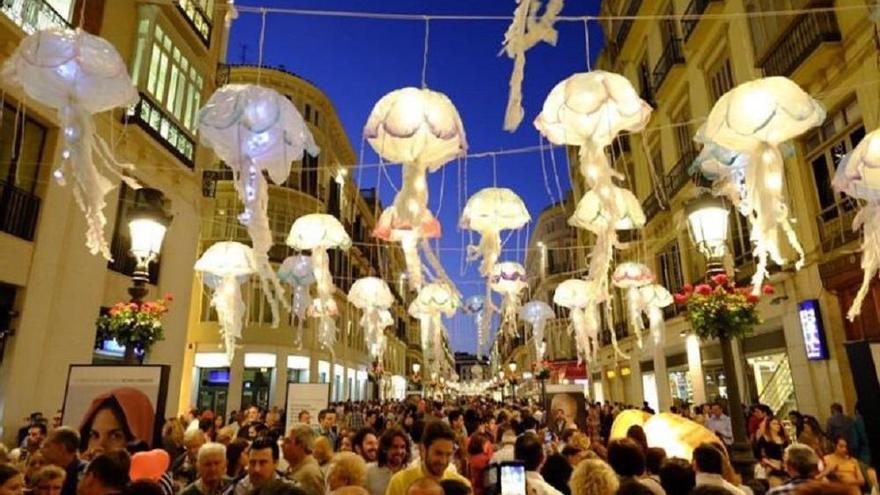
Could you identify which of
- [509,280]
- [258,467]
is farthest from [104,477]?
[509,280]

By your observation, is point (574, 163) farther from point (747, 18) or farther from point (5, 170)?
point (5, 170)

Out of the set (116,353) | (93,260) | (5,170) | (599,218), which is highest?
(5,170)

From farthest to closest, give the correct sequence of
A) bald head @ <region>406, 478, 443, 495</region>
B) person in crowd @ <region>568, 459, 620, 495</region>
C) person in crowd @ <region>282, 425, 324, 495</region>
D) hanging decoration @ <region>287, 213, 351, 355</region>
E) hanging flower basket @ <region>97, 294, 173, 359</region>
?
1. hanging decoration @ <region>287, 213, 351, 355</region>
2. hanging flower basket @ <region>97, 294, 173, 359</region>
3. person in crowd @ <region>282, 425, 324, 495</region>
4. person in crowd @ <region>568, 459, 620, 495</region>
5. bald head @ <region>406, 478, 443, 495</region>

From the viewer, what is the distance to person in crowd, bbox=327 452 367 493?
3984mm

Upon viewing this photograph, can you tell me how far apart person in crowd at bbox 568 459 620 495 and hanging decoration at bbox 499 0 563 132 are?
242 centimetres

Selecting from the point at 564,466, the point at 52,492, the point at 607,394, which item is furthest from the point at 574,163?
the point at 52,492

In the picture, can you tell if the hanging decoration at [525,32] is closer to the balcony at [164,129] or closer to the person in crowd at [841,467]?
the person in crowd at [841,467]

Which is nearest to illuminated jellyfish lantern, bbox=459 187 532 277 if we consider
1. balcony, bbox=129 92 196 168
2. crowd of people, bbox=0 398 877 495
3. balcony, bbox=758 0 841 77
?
crowd of people, bbox=0 398 877 495

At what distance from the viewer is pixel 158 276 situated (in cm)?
1305

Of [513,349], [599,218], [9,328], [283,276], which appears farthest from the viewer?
[513,349]

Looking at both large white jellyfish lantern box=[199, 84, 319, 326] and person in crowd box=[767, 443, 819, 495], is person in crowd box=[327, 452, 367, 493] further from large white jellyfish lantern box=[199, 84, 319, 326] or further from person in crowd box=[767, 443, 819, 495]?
person in crowd box=[767, 443, 819, 495]

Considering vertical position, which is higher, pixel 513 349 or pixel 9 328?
pixel 513 349

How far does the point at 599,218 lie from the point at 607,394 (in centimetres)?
2352

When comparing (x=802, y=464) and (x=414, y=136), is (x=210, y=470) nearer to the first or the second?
(x=414, y=136)
